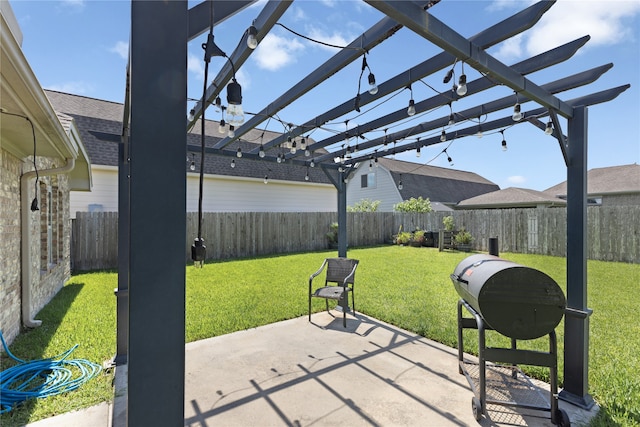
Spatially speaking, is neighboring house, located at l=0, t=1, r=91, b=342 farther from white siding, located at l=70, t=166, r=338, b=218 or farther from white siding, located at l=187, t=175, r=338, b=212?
white siding, located at l=187, t=175, r=338, b=212

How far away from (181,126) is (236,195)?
12.9 meters

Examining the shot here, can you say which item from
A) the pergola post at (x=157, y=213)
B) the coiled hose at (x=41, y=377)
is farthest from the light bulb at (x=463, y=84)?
the coiled hose at (x=41, y=377)

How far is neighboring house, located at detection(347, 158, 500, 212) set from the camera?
19.7 metres

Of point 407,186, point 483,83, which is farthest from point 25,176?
point 407,186

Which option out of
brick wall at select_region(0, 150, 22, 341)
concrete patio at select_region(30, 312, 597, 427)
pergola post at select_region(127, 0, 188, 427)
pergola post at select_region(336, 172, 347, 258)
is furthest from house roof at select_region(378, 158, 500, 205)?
pergola post at select_region(127, 0, 188, 427)

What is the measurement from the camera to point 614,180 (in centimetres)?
1526

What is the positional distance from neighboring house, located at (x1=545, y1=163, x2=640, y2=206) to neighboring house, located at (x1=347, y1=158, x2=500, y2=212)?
7.12m

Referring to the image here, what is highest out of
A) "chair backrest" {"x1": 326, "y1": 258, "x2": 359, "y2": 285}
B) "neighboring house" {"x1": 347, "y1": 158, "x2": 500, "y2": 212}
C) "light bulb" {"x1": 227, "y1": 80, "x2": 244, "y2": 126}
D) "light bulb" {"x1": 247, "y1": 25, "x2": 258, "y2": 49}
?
"neighboring house" {"x1": 347, "y1": 158, "x2": 500, "y2": 212}

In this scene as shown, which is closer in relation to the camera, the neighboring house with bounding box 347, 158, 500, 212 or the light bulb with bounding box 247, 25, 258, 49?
the light bulb with bounding box 247, 25, 258, 49

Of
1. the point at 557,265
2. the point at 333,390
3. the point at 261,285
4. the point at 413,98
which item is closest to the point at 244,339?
the point at 333,390

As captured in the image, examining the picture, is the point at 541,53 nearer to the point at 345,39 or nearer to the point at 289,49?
the point at 345,39

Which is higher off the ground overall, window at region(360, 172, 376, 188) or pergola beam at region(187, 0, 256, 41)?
window at region(360, 172, 376, 188)

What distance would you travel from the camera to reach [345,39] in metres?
2.45

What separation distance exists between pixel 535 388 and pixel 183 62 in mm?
3606
